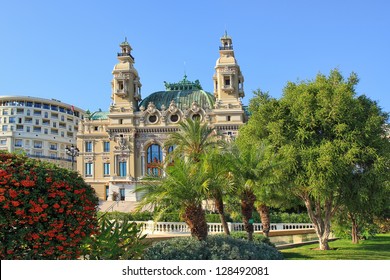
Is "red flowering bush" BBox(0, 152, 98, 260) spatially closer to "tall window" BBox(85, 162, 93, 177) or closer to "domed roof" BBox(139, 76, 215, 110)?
"domed roof" BBox(139, 76, 215, 110)

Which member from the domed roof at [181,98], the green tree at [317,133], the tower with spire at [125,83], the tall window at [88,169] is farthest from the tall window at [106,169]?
the green tree at [317,133]

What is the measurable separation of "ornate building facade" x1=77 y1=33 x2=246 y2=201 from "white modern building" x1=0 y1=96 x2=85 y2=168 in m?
37.5

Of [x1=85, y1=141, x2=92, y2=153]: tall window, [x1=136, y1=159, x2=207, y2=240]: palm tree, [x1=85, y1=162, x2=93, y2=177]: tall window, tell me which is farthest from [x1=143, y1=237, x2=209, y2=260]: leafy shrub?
[x1=85, y1=141, x2=92, y2=153]: tall window

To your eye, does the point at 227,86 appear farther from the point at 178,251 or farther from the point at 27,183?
the point at 27,183

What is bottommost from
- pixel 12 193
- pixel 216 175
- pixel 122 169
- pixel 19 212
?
pixel 19 212

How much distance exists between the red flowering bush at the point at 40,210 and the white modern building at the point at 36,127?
329 ft

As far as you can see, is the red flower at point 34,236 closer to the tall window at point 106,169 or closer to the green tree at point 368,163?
the green tree at point 368,163

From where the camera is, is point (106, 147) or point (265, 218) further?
point (106, 147)

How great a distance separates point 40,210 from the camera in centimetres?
1179

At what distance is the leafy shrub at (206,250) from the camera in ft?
49.1

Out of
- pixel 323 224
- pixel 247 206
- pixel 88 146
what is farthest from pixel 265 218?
pixel 88 146

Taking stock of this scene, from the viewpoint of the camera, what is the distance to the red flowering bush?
11.5 metres

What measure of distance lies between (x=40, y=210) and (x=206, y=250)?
6.26 metres

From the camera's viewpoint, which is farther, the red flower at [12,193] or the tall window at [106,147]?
the tall window at [106,147]
